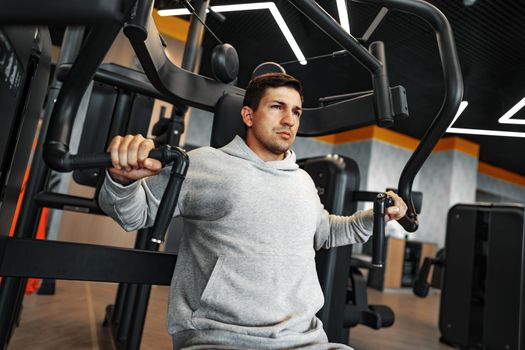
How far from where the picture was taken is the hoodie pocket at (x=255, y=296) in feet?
2.79

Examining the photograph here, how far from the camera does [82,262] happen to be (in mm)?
896

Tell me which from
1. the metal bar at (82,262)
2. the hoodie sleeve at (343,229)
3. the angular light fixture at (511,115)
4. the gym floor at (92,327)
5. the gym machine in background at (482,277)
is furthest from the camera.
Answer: the gym machine in background at (482,277)

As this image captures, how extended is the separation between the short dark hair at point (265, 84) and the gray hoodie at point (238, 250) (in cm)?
14

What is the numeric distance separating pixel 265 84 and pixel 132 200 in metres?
0.50

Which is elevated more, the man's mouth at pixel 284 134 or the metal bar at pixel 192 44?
the metal bar at pixel 192 44

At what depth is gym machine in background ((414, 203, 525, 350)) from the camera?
2289mm

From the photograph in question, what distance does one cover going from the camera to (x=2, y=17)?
0.93ft

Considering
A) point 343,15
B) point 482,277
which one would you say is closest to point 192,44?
point 343,15

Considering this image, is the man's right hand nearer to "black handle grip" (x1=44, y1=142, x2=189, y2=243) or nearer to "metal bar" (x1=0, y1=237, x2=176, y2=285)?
"black handle grip" (x1=44, y1=142, x2=189, y2=243)

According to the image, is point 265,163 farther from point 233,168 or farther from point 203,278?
point 203,278

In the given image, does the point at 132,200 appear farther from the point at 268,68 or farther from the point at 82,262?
the point at 268,68

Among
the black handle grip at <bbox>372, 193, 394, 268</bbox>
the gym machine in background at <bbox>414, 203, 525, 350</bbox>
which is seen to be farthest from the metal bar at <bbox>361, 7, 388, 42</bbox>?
the gym machine in background at <bbox>414, 203, 525, 350</bbox>

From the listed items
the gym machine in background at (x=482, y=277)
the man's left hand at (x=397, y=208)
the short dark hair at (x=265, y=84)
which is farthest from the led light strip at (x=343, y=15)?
the gym machine in background at (x=482, y=277)

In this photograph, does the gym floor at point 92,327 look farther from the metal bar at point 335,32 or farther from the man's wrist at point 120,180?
the metal bar at point 335,32
